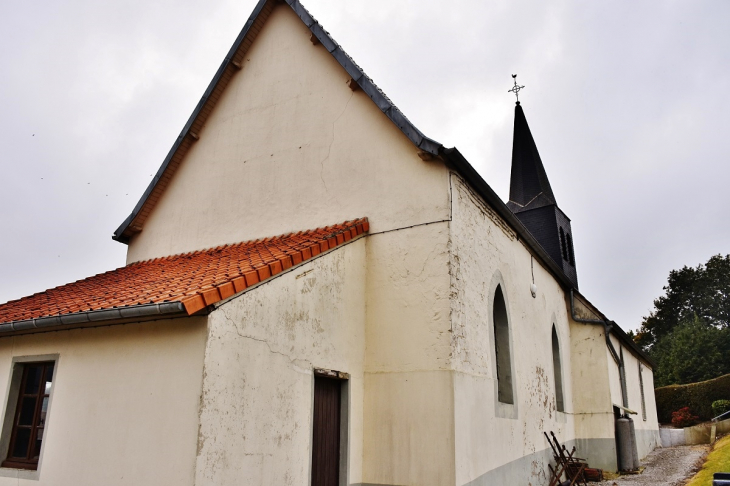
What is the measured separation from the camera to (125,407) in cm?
543

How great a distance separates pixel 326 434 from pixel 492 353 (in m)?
3.46

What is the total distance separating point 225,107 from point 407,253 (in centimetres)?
527

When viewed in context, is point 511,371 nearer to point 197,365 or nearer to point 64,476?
point 197,365

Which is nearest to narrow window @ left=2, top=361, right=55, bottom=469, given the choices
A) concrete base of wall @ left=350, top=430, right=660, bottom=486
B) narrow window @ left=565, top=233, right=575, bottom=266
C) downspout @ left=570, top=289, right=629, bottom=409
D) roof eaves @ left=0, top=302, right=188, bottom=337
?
roof eaves @ left=0, top=302, right=188, bottom=337

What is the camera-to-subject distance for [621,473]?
14688mm

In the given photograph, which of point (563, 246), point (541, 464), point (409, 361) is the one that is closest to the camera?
point (409, 361)

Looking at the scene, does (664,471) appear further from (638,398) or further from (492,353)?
(492,353)

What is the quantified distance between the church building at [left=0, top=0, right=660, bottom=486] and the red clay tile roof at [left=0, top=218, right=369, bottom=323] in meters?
0.05

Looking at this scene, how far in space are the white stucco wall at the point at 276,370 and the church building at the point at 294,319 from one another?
3 centimetres

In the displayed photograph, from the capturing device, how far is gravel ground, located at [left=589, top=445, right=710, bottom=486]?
1291 centimetres

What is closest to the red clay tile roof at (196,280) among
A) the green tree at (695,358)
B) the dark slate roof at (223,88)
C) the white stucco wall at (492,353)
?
the dark slate roof at (223,88)

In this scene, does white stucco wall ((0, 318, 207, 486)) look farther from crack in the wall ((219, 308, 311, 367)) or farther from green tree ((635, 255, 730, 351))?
green tree ((635, 255, 730, 351))

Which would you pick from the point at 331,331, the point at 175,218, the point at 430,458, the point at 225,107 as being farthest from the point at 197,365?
the point at 225,107

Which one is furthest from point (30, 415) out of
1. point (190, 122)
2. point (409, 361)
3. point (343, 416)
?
point (190, 122)
